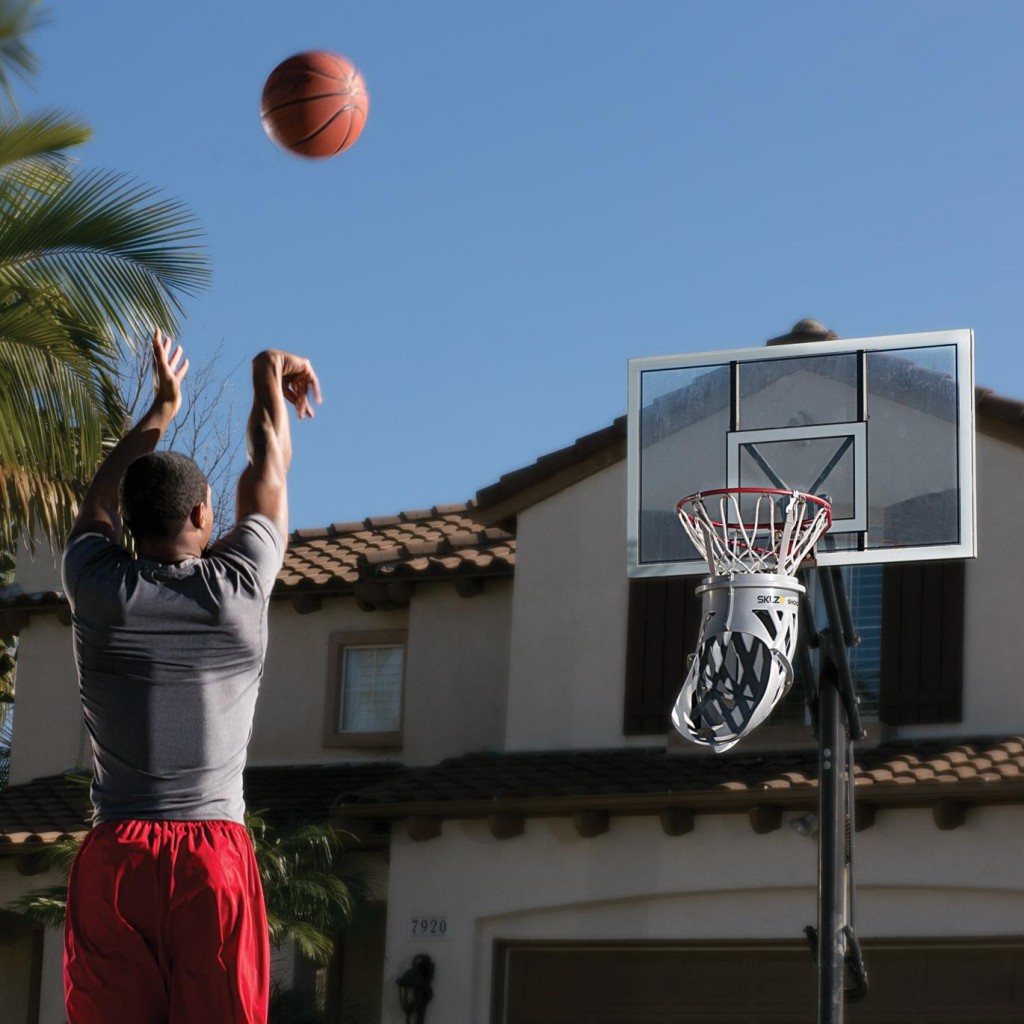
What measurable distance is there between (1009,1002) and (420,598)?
8.12m

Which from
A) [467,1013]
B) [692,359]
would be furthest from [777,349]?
[467,1013]

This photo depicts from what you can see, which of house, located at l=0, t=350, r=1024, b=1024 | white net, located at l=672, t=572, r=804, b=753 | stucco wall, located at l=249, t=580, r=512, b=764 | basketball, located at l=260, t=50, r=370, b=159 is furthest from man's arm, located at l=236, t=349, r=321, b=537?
stucco wall, located at l=249, t=580, r=512, b=764

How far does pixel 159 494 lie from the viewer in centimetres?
468

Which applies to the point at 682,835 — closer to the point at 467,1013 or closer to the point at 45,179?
the point at 467,1013

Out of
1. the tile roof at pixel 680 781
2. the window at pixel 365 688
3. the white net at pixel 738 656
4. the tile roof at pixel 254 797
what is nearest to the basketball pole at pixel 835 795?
the white net at pixel 738 656

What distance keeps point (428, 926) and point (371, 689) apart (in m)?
4.34

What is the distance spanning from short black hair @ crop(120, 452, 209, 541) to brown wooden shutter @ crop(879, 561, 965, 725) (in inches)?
526

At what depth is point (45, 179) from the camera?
14.8m

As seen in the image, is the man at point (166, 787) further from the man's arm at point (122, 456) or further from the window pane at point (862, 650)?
the window pane at point (862, 650)

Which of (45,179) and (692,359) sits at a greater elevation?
(45,179)

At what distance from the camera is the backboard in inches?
554

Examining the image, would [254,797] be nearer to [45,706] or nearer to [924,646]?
[45,706]

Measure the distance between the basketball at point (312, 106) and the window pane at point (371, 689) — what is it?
1140cm

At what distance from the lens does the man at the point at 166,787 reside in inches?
178
